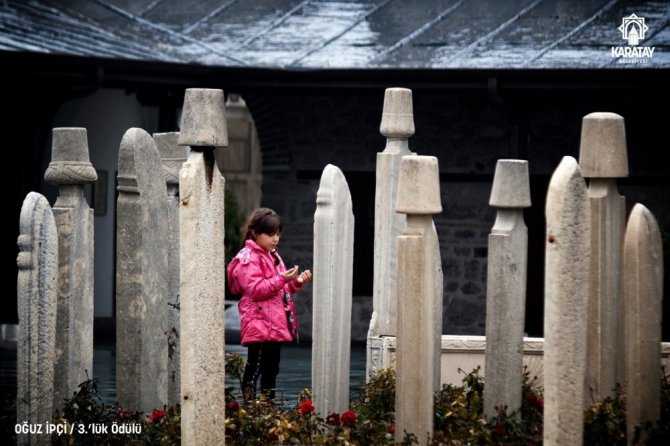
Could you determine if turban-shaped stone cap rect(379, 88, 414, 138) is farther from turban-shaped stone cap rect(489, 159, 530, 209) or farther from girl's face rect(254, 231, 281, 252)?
turban-shaped stone cap rect(489, 159, 530, 209)

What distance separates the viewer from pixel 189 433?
22.0ft

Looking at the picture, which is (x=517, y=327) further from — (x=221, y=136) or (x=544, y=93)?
(x=544, y=93)

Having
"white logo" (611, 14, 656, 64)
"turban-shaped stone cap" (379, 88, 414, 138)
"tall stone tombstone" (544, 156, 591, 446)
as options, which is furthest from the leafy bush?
"white logo" (611, 14, 656, 64)

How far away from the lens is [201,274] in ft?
22.1

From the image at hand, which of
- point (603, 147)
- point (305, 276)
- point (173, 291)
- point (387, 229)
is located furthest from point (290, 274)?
point (603, 147)

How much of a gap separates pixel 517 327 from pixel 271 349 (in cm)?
212

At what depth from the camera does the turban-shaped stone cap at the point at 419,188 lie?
6.90m

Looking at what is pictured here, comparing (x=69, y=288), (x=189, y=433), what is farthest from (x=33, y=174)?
(x=189, y=433)

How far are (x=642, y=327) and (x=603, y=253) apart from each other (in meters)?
0.91

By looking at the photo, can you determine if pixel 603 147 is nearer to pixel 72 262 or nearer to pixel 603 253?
pixel 603 253

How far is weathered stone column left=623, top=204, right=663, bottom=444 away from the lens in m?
6.91

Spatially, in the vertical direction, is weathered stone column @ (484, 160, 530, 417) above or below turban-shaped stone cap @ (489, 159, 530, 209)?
below

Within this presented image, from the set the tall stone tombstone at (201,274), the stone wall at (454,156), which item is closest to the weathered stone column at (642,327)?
the tall stone tombstone at (201,274)

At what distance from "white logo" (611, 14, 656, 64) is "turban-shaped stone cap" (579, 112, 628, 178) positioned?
6360 mm
